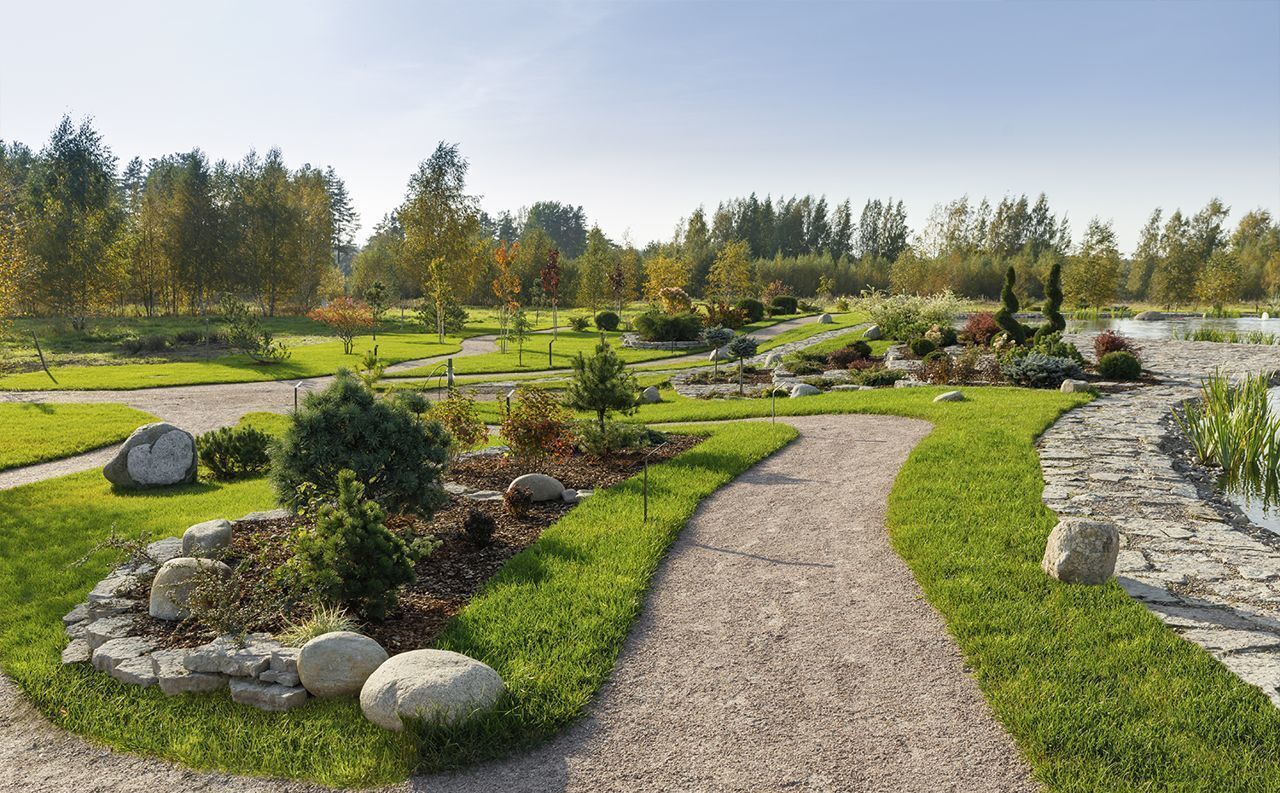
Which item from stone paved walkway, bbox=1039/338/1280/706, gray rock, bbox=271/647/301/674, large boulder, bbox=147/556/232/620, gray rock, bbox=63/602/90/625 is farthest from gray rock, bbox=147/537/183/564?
stone paved walkway, bbox=1039/338/1280/706

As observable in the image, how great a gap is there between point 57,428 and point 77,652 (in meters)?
13.6

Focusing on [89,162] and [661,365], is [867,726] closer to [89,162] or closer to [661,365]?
[661,365]

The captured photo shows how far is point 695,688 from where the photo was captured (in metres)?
5.52

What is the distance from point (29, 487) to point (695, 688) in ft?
40.9

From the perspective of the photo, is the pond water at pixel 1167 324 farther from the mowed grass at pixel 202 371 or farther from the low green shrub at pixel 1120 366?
the mowed grass at pixel 202 371

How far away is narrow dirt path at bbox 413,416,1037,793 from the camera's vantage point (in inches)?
180

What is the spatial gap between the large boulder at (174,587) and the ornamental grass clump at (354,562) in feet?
3.18

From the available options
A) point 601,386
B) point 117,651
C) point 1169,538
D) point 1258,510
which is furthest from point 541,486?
point 1258,510

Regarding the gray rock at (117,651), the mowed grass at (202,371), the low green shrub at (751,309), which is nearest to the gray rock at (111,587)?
the gray rock at (117,651)

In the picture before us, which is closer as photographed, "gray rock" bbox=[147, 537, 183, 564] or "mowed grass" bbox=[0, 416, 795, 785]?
"mowed grass" bbox=[0, 416, 795, 785]

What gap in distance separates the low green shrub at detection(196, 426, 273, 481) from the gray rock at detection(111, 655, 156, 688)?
7.91 meters

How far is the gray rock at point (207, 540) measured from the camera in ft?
25.0

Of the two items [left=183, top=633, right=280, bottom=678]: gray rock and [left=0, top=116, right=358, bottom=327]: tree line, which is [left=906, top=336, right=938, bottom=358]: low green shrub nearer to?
[left=183, top=633, right=280, bottom=678]: gray rock

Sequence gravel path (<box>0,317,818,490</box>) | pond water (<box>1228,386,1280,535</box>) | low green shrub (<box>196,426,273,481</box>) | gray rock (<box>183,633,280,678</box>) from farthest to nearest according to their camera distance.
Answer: gravel path (<box>0,317,818,490</box>) → low green shrub (<box>196,426,273,481</box>) → pond water (<box>1228,386,1280,535</box>) → gray rock (<box>183,633,280,678</box>)
